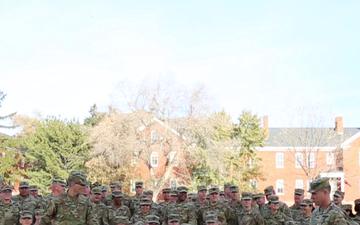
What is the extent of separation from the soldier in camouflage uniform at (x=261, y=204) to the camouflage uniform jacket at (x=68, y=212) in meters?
5.27

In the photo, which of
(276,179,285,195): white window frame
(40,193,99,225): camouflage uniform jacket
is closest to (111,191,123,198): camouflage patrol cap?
(40,193,99,225): camouflage uniform jacket

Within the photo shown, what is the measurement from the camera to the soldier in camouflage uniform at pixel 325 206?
771cm

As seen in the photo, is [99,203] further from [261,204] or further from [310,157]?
[310,157]

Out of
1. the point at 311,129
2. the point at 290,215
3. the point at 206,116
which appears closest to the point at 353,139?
the point at 311,129

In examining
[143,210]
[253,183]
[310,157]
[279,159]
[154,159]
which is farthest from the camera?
[279,159]

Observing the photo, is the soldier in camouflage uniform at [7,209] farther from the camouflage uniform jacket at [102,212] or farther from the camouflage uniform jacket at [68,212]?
the camouflage uniform jacket at [68,212]

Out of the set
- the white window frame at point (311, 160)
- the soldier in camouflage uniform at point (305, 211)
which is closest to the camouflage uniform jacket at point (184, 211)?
the soldier in camouflage uniform at point (305, 211)

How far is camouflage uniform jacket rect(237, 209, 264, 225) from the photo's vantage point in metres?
13.4

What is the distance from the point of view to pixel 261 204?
14.4m

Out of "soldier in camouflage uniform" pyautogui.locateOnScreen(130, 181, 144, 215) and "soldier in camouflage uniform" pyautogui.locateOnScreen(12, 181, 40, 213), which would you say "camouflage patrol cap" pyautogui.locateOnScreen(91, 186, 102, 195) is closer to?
"soldier in camouflage uniform" pyautogui.locateOnScreen(130, 181, 144, 215)

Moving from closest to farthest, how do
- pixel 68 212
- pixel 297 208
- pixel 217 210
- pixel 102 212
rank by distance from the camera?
pixel 68 212 → pixel 102 212 → pixel 217 210 → pixel 297 208

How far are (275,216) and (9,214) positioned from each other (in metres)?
5.44

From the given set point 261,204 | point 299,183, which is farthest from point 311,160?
point 261,204

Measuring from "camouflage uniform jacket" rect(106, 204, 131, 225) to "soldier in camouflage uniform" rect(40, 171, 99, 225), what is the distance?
3.68 metres
